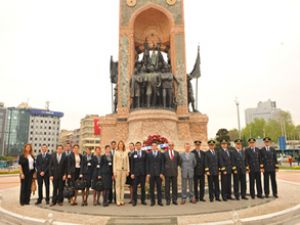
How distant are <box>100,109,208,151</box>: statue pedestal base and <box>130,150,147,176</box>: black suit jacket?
517 cm

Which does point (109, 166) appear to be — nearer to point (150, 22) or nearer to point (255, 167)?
point (255, 167)

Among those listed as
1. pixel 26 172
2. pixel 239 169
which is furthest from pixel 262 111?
pixel 26 172

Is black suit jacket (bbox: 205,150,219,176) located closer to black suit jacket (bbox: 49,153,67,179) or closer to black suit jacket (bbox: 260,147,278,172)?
black suit jacket (bbox: 260,147,278,172)

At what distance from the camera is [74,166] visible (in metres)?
7.52

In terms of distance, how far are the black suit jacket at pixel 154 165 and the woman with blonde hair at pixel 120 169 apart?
629 millimetres

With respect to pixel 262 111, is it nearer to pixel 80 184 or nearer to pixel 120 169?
pixel 120 169

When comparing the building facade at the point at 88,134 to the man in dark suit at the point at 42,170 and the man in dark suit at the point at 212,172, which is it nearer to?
the man in dark suit at the point at 42,170

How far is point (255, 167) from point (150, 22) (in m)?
13.0

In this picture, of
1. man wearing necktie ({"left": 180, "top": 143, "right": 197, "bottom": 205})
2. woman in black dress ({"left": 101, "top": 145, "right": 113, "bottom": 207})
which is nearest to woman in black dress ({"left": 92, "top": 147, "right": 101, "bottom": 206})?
woman in black dress ({"left": 101, "top": 145, "right": 113, "bottom": 207})

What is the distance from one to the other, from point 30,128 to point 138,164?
76.7 m

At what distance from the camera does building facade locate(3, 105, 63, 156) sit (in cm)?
7325

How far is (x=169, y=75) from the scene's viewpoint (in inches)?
569

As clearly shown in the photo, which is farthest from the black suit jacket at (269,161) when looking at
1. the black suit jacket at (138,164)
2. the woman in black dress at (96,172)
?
the woman in black dress at (96,172)

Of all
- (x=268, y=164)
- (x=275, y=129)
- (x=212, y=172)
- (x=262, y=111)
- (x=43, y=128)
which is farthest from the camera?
(x=262, y=111)
